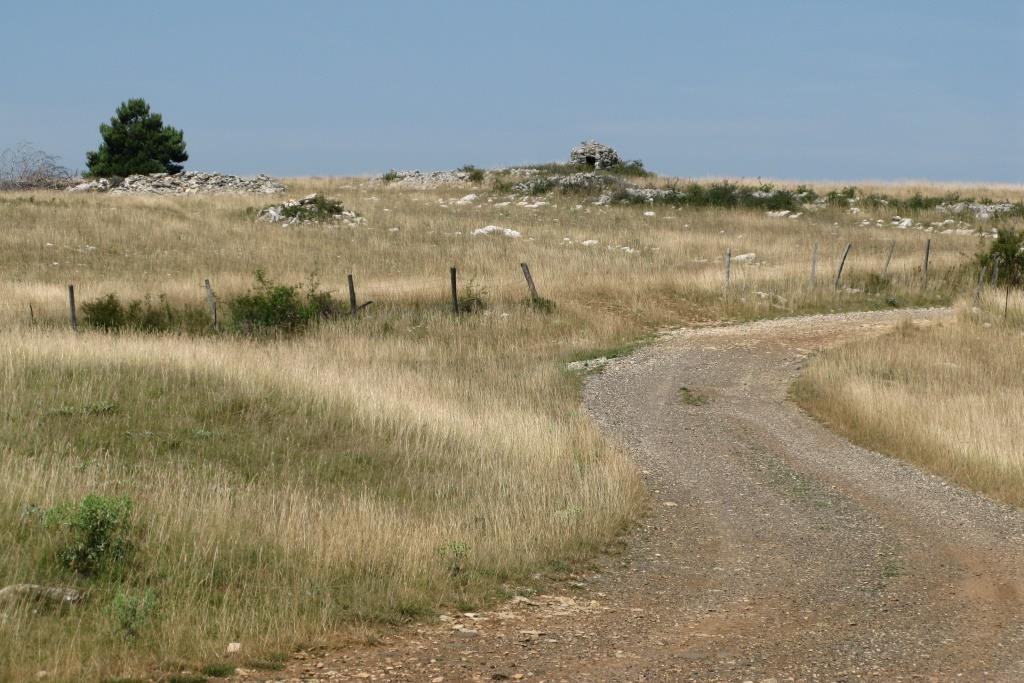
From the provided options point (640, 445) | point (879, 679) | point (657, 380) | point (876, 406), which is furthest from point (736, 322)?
point (879, 679)

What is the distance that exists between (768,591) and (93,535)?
5.38 m

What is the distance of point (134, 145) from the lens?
230ft

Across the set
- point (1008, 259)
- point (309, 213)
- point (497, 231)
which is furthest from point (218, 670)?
point (309, 213)

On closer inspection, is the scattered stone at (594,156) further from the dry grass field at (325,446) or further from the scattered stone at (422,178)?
the dry grass field at (325,446)

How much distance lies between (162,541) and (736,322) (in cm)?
2153

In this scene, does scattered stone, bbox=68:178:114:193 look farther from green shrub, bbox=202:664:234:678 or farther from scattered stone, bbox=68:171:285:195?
green shrub, bbox=202:664:234:678

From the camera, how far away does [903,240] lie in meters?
45.2

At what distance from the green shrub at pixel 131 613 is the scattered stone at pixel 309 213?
129 feet

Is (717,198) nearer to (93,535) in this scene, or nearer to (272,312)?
(272,312)

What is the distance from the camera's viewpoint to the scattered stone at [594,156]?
7067 centimetres

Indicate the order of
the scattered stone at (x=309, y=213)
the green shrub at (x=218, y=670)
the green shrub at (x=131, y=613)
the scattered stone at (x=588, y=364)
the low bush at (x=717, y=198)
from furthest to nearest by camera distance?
the low bush at (x=717, y=198)
the scattered stone at (x=309, y=213)
the scattered stone at (x=588, y=364)
the green shrub at (x=131, y=613)
the green shrub at (x=218, y=670)

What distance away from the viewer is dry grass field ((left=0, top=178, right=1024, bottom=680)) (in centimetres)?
746

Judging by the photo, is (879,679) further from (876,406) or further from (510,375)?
(510,375)

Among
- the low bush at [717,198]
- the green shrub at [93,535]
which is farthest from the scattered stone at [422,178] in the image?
the green shrub at [93,535]
